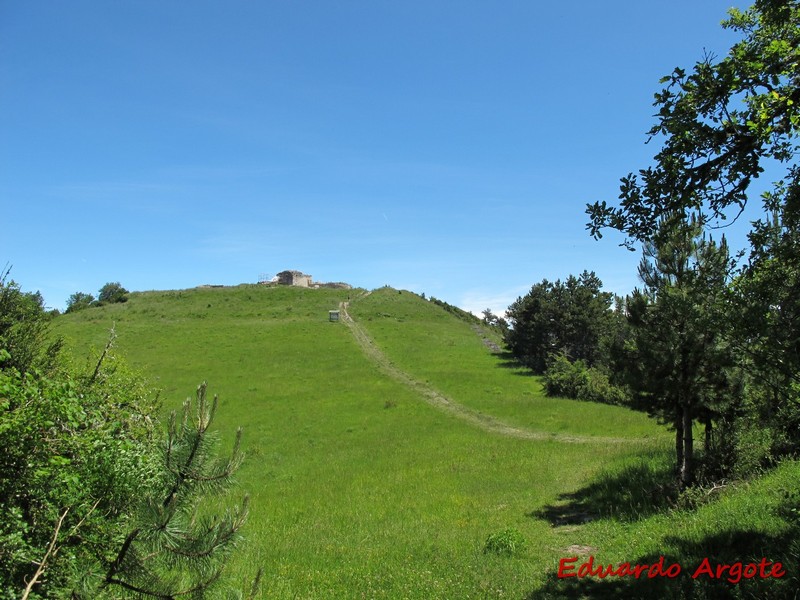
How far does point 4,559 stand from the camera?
3.16m

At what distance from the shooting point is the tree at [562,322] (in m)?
54.0

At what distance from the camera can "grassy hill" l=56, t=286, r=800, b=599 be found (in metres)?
9.04

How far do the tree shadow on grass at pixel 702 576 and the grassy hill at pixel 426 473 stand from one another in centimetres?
7

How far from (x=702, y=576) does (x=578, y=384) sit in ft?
117

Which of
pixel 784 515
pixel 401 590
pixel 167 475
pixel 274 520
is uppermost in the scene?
pixel 167 475

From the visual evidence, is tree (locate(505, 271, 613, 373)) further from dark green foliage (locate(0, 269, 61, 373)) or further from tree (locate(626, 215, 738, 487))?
dark green foliage (locate(0, 269, 61, 373))

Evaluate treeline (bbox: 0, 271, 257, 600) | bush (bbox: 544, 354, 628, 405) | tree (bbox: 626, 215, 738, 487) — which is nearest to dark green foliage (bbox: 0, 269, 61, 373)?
treeline (bbox: 0, 271, 257, 600)

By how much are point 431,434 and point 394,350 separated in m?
28.8

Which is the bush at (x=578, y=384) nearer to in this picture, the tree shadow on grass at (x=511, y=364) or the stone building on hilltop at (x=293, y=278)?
the tree shadow on grass at (x=511, y=364)

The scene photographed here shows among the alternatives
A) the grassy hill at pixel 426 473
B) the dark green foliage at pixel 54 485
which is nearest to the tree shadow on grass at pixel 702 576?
the grassy hill at pixel 426 473

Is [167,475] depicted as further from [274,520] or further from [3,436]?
[274,520]

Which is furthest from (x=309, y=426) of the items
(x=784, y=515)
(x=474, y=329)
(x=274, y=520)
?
(x=474, y=329)

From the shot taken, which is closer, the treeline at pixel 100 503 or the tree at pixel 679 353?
the treeline at pixel 100 503

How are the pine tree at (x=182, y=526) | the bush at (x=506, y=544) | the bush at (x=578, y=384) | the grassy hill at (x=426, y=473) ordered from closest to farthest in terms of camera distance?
the pine tree at (x=182, y=526) < the grassy hill at (x=426, y=473) < the bush at (x=506, y=544) < the bush at (x=578, y=384)
